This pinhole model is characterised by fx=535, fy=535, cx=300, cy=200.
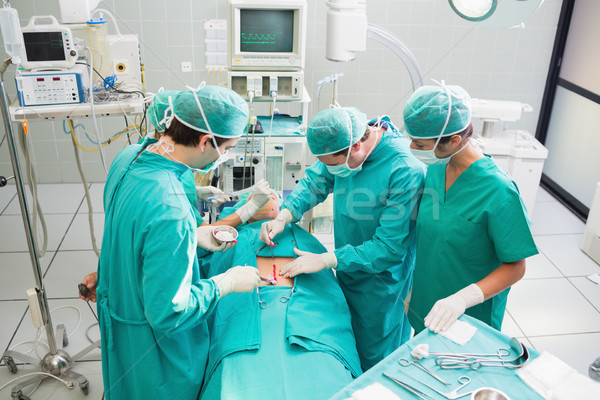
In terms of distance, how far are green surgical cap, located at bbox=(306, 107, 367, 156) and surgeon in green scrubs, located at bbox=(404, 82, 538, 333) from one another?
0.66 feet

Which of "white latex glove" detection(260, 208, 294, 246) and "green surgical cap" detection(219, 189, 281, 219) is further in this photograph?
"green surgical cap" detection(219, 189, 281, 219)

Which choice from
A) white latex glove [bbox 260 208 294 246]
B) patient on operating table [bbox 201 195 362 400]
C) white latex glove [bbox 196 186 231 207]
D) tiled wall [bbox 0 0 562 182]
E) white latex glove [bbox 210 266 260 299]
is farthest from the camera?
tiled wall [bbox 0 0 562 182]

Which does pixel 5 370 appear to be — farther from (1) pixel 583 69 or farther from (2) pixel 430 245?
(1) pixel 583 69

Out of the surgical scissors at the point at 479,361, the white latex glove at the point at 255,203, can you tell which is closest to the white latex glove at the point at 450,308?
the surgical scissors at the point at 479,361

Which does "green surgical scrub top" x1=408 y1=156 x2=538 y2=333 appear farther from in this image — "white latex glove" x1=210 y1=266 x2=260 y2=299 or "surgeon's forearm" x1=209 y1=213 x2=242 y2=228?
"surgeon's forearm" x1=209 y1=213 x2=242 y2=228

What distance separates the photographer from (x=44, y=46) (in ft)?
7.83

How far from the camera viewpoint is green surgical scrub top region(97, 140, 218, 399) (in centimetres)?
144

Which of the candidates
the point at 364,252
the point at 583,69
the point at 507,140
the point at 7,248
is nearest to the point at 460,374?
the point at 364,252

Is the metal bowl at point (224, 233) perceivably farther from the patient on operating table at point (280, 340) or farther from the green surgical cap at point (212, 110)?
the green surgical cap at point (212, 110)

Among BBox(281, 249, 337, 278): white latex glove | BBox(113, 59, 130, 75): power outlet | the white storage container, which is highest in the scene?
BBox(113, 59, 130, 75): power outlet

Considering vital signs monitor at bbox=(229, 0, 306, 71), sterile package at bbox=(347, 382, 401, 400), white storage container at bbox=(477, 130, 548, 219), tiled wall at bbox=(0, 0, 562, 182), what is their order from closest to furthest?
1. sterile package at bbox=(347, 382, 401, 400)
2. vital signs monitor at bbox=(229, 0, 306, 71)
3. white storage container at bbox=(477, 130, 548, 219)
4. tiled wall at bbox=(0, 0, 562, 182)

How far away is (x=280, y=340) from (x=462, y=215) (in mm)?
749

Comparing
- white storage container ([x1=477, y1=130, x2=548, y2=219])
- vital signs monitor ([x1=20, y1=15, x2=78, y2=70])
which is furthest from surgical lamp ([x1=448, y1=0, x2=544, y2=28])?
→ white storage container ([x1=477, y1=130, x2=548, y2=219])

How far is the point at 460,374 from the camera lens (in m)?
1.34
